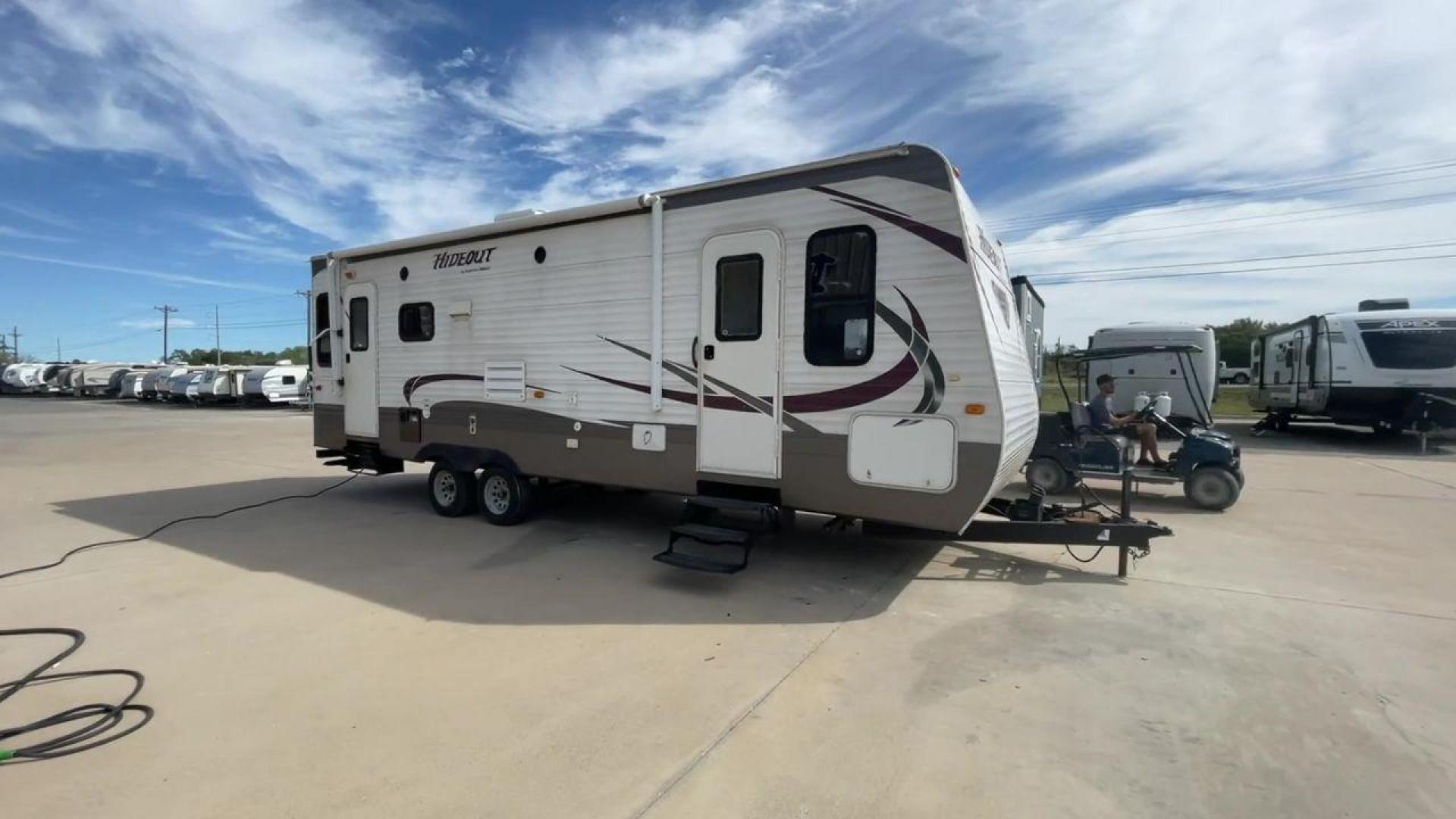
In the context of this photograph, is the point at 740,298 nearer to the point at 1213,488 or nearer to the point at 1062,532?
the point at 1062,532

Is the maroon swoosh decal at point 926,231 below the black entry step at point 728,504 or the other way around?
the other way around

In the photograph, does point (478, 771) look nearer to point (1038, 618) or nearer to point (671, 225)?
point (1038, 618)

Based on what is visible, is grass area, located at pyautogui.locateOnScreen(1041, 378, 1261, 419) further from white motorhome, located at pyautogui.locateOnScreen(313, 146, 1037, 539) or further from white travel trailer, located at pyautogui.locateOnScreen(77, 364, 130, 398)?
white travel trailer, located at pyautogui.locateOnScreen(77, 364, 130, 398)

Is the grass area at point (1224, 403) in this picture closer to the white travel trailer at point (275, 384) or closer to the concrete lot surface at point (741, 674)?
the concrete lot surface at point (741, 674)

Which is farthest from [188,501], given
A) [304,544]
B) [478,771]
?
[478,771]

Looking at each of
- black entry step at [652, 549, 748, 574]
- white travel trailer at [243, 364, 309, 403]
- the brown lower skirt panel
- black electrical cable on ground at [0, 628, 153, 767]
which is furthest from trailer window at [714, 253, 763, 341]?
white travel trailer at [243, 364, 309, 403]

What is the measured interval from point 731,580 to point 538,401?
2.65 meters

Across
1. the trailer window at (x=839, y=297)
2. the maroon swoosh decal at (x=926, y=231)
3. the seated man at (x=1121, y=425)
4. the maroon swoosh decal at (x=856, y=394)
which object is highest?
the maroon swoosh decal at (x=926, y=231)

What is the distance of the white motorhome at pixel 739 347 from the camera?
4828mm

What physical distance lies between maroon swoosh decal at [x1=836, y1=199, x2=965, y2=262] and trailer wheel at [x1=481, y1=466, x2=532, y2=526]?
14.1 ft

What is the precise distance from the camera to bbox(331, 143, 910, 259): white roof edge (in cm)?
509

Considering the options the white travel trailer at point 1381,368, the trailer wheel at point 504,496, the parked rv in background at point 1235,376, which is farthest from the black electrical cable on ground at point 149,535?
the parked rv in background at point 1235,376

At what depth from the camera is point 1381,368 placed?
14.6 meters

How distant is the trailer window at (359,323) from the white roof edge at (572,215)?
55 cm
